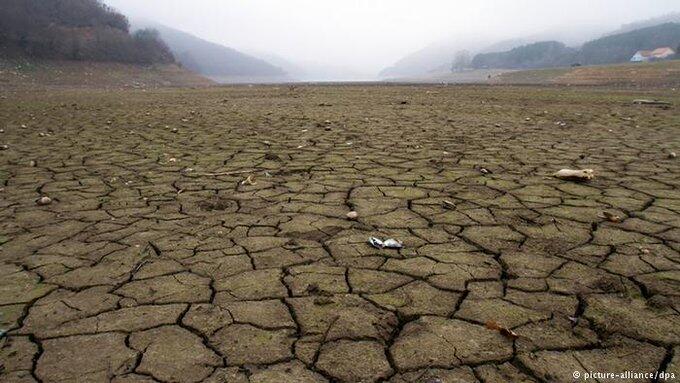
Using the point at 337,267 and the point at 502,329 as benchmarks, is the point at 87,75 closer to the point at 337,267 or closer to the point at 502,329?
the point at 337,267

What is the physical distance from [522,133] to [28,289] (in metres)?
5.82

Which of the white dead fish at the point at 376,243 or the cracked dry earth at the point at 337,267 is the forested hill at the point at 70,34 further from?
the white dead fish at the point at 376,243

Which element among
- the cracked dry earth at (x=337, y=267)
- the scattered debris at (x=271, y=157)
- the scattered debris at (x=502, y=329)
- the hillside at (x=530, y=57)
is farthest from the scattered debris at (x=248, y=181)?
the hillside at (x=530, y=57)

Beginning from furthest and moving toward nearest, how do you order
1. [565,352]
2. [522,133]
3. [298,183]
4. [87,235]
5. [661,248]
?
[522,133] < [298,183] < [87,235] < [661,248] < [565,352]

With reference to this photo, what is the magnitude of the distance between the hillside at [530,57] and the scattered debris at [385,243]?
96184 millimetres

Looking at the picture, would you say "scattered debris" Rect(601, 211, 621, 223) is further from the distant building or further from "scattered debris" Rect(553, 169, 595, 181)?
the distant building

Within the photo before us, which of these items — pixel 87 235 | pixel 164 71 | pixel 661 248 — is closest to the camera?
pixel 661 248

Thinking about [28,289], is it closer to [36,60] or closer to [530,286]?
[530,286]

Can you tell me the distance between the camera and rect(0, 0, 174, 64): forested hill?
98.7 feet

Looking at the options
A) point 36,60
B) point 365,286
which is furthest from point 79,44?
point 365,286

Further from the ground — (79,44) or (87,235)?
(79,44)

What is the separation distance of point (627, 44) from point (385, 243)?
105 meters

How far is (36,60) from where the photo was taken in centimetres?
2838

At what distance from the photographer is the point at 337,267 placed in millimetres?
2146
